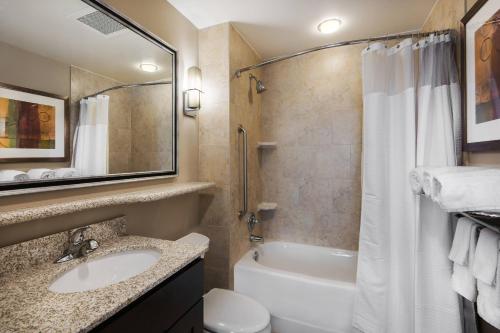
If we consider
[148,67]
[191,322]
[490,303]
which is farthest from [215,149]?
[490,303]

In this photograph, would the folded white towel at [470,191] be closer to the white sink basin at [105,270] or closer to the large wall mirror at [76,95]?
the white sink basin at [105,270]

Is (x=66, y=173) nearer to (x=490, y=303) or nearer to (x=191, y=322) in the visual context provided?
(x=191, y=322)

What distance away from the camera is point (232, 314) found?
4.68 ft

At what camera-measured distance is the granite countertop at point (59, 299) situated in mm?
578

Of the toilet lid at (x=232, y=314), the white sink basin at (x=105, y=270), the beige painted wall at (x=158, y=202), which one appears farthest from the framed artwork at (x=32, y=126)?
the toilet lid at (x=232, y=314)

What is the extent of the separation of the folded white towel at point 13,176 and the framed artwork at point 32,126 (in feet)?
0.15

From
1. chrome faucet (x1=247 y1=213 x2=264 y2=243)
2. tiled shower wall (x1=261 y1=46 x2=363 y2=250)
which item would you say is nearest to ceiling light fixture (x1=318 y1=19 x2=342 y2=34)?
tiled shower wall (x1=261 y1=46 x2=363 y2=250)

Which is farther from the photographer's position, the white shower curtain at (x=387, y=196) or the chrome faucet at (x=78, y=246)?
the white shower curtain at (x=387, y=196)

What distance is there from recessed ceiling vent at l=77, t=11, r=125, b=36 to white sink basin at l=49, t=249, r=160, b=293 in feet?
3.63

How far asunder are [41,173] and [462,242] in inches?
71.0

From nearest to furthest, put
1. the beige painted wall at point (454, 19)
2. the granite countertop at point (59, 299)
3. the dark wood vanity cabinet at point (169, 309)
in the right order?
1. the granite countertop at point (59, 299)
2. the dark wood vanity cabinet at point (169, 309)
3. the beige painted wall at point (454, 19)

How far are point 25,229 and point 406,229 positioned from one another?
1876 mm

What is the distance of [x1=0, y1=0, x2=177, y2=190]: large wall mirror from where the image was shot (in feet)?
2.81

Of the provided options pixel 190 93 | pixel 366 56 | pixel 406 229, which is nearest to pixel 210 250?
pixel 190 93
